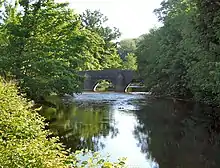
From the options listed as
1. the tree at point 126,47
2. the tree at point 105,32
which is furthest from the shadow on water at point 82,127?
the tree at point 126,47

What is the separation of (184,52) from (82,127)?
45.4 ft

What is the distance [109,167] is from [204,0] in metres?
14.8

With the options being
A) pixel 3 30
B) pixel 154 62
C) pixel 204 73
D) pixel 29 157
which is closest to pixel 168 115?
pixel 204 73

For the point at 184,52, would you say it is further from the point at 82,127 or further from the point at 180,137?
the point at 180,137

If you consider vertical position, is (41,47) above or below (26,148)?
above

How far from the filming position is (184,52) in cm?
2859

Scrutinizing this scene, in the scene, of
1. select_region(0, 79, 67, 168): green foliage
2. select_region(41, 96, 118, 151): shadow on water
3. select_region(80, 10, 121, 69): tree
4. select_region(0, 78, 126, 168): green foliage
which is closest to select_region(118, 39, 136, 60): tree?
select_region(80, 10, 121, 69): tree

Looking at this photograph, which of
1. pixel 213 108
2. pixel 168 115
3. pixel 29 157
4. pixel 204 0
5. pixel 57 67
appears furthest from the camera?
pixel 213 108

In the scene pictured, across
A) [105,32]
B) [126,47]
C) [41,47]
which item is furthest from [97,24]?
[41,47]

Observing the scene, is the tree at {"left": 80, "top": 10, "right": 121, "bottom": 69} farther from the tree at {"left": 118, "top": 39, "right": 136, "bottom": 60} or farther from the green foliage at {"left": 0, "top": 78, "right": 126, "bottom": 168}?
the green foliage at {"left": 0, "top": 78, "right": 126, "bottom": 168}

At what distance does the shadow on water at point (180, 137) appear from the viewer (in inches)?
446

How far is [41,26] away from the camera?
67.2ft

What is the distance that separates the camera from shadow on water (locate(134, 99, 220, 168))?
1134cm

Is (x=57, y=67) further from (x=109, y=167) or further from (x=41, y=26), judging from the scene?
(x=109, y=167)
